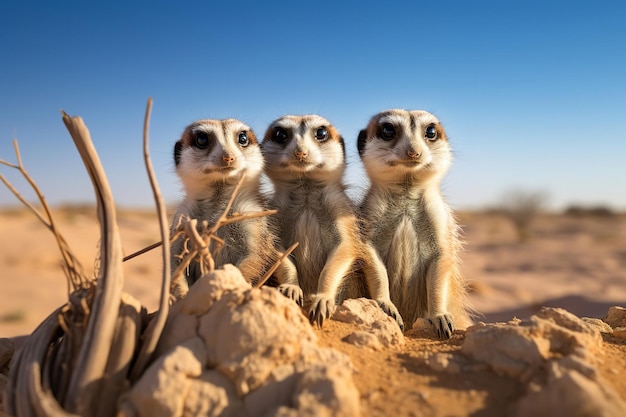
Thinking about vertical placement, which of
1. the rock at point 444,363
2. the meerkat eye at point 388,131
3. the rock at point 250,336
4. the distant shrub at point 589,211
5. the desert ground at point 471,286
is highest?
the meerkat eye at point 388,131

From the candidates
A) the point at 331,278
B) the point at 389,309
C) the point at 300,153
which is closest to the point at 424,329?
the point at 389,309

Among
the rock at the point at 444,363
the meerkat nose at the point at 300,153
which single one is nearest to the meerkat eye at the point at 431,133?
the meerkat nose at the point at 300,153

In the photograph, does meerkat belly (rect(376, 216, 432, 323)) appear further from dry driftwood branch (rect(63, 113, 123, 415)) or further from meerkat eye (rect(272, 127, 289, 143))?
dry driftwood branch (rect(63, 113, 123, 415))

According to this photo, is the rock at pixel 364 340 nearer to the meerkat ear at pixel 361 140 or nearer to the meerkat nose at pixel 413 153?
the meerkat nose at pixel 413 153

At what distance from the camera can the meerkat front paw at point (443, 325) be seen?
11.0ft

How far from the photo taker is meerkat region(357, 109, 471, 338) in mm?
4105

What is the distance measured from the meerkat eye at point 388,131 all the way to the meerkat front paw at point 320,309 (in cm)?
166

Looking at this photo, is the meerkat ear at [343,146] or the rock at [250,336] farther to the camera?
the meerkat ear at [343,146]

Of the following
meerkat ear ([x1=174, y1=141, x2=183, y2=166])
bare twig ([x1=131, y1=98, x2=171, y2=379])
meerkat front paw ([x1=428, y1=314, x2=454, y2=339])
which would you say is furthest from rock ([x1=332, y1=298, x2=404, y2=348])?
meerkat ear ([x1=174, y1=141, x2=183, y2=166])

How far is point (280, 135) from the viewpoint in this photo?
4352 millimetres

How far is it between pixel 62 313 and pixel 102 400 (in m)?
0.44

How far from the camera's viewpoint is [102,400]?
1923 mm

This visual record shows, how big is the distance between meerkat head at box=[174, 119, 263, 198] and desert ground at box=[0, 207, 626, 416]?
3.34 feet

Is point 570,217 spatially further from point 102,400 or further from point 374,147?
point 102,400
